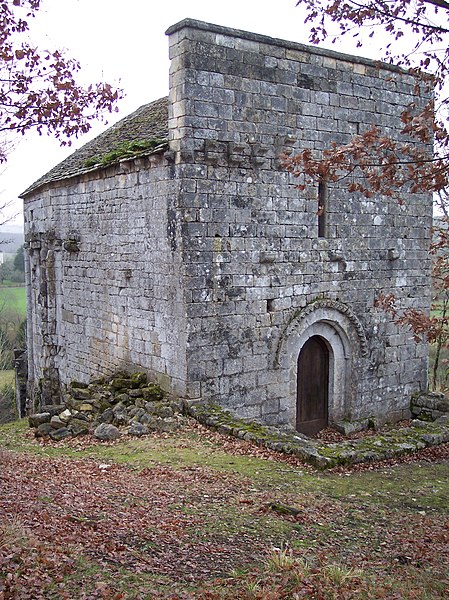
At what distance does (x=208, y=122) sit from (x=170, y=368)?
4545mm

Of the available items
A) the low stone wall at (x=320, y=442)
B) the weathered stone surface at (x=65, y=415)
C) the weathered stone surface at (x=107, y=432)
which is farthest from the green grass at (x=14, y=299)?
the low stone wall at (x=320, y=442)

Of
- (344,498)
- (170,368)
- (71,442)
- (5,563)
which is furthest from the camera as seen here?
(170,368)

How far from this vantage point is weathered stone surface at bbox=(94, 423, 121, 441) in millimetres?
10812

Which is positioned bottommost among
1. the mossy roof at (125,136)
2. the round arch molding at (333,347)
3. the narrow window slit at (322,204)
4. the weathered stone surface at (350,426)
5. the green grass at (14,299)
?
the weathered stone surface at (350,426)

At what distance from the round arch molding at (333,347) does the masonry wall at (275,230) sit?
31mm

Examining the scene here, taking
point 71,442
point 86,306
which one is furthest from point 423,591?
point 86,306

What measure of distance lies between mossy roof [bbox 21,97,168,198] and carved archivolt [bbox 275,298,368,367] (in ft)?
14.0

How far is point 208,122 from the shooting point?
1123cm

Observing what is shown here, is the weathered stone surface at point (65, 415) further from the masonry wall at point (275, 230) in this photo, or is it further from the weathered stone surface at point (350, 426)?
the weathered stone surface at point (350, 426)

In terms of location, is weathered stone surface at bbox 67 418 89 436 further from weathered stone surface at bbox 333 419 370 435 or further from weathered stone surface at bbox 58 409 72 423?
weathered stone surface at bbox 333 419 370 435

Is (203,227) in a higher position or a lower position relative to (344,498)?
higher

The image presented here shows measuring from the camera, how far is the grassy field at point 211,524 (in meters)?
5.44

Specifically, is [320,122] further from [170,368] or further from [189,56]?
[170,368]

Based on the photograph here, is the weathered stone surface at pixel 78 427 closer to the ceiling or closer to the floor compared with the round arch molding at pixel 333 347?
closer to the floor
